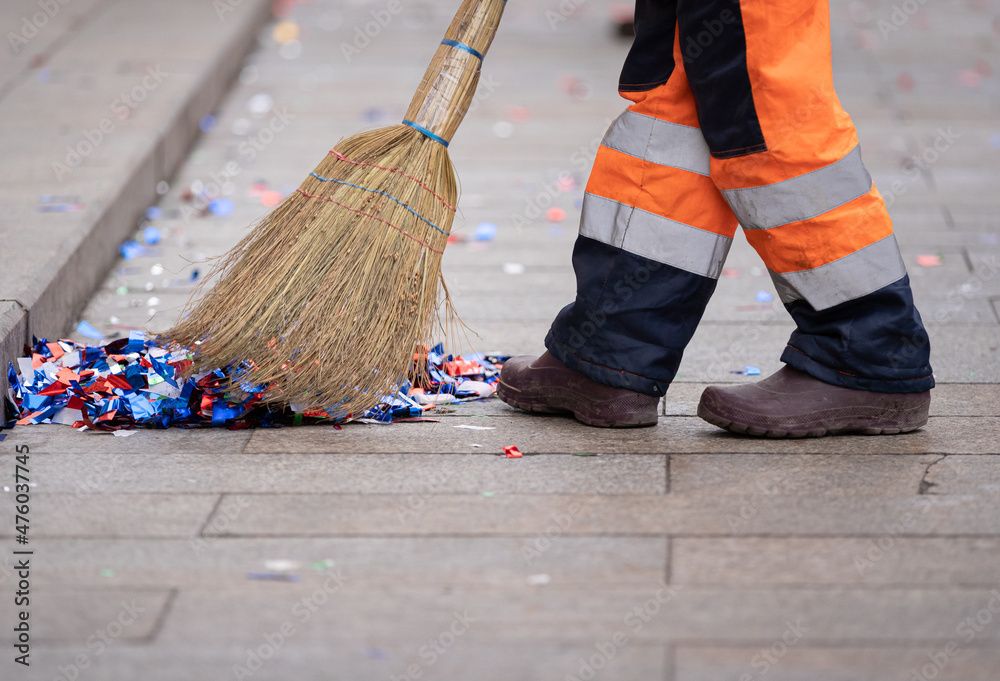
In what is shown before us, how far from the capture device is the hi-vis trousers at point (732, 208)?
2.67 m

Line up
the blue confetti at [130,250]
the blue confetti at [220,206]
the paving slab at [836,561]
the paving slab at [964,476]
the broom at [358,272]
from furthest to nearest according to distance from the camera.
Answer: the blue confetti at [220,206], the blue confetti at [130,250], the broom at [358,272], the paving slab at [964,476], the paving slab at [836,561]

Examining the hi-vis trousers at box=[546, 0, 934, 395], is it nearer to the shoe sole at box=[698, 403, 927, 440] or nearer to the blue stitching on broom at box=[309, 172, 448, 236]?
the shoe sole at box=[698, 403, 927, 440]

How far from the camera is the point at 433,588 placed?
88.0 inches

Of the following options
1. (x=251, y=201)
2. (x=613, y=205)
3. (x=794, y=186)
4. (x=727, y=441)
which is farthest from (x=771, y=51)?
(x=251, y=201)

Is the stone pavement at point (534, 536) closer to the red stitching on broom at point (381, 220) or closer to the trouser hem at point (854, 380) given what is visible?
the trouser hem at point (854, 380)

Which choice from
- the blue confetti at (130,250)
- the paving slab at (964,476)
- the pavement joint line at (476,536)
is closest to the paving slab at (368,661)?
the pavement joint line at (476,536)

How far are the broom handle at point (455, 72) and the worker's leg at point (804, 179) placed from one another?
0.46m

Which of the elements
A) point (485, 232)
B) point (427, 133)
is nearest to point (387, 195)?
point (427, 133)

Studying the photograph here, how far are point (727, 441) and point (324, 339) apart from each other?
Result: 920 millimetres

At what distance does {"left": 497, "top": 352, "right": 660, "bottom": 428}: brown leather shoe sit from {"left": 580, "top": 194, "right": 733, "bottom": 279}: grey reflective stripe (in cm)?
32

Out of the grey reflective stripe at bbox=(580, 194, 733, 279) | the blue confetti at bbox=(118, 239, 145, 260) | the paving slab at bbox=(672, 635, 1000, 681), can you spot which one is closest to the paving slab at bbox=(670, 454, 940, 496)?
the grey reflective stripe at bbox=(580, 194, 733, 279)

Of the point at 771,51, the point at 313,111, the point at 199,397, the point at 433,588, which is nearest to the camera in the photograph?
the point at 433,588

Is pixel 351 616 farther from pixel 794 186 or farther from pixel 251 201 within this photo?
pixel 251 201

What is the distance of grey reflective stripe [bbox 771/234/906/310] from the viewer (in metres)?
2.77
